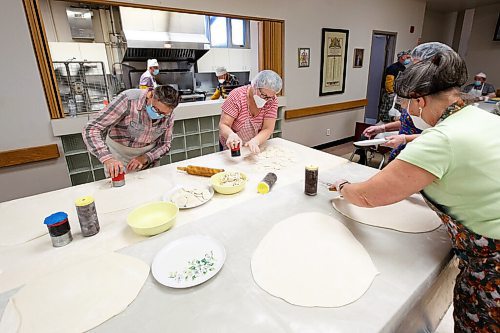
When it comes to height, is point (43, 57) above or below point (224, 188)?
above

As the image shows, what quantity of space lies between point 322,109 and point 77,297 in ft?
14.1

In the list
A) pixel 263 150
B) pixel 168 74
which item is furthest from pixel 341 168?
pixel 168 74

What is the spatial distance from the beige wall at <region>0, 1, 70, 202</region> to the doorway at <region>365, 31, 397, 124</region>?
5.11 metres

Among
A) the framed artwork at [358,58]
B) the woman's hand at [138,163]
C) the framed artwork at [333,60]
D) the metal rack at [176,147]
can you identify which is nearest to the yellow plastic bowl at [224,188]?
the woman's hand at [138,163]

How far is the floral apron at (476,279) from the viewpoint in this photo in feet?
2.62

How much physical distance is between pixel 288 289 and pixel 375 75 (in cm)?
633

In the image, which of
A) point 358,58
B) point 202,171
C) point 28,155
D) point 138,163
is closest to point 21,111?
point 28,155

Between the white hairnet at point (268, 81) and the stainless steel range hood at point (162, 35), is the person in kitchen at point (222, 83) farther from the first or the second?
the white hairnet at point (268, 81)

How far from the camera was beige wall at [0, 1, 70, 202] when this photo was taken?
6.82 ft

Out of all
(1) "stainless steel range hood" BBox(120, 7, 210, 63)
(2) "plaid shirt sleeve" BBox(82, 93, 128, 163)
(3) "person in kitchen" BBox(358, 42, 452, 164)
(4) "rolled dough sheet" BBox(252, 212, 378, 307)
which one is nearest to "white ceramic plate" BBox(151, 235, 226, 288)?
(4) "rolled dough sheet" BBox(252, 212, 378, 307)

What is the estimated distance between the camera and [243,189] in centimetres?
140

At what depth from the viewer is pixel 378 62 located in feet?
18.7

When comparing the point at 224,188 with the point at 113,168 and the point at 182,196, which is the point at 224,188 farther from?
the point at 113,168

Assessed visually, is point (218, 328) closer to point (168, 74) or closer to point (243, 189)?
point (243, 189)
